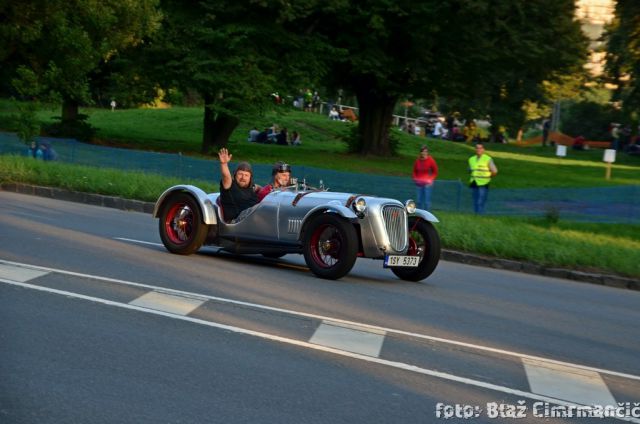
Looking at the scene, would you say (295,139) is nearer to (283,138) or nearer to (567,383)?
(283,138)

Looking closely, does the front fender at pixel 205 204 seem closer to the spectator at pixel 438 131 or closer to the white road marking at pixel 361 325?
the white road marking at pixel 361 325

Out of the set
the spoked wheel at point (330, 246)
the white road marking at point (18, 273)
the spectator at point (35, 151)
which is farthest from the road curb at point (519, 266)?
the white road marking at point (18, 273)

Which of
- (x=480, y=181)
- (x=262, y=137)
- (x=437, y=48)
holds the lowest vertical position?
(x=262, y=137)

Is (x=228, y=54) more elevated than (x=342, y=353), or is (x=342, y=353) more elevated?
(x=228, y=54)

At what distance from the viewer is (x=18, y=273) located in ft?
36.7

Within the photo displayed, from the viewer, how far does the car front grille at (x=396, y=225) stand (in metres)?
13.0

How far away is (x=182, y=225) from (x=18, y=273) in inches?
133

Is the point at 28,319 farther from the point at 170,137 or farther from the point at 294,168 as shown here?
the point at 170,137

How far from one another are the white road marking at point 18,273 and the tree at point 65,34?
2194cm

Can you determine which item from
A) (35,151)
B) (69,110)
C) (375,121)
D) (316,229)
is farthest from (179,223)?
(375,121)

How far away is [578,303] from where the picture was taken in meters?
13.4

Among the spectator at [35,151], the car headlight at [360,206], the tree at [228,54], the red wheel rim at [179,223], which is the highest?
the tree at [228,54]

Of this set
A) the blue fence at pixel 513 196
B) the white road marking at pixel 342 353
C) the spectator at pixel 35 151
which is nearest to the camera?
the white road marking at pixel 342 353

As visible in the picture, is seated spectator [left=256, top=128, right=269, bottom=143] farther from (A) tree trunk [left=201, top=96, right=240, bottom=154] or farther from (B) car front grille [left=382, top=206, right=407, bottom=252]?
(B) car front grille [left=382, top=206, right=407, bottom=252]
